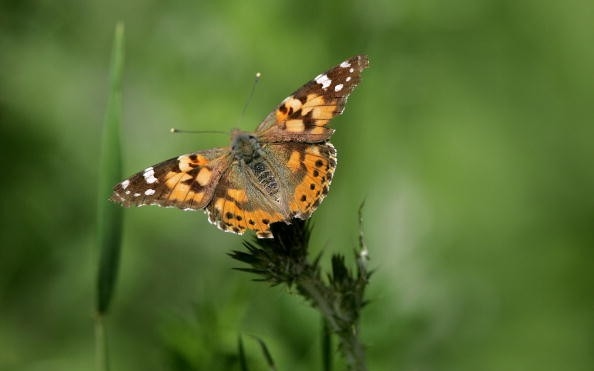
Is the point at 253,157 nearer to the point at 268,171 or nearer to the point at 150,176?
the point at 268,171

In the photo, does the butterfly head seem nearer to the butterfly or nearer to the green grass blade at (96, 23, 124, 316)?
the butterfly

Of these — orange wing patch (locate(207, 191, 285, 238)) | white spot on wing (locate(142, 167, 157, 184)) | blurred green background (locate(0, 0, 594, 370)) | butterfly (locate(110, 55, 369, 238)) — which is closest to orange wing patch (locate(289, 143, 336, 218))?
butterfly (locate(110, 55, 369, 238))

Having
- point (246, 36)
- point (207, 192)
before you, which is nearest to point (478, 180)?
point (246, 36)

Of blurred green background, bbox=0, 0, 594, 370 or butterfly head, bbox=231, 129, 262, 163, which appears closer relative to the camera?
butterfly head, bbox=231, 129, 262, 163

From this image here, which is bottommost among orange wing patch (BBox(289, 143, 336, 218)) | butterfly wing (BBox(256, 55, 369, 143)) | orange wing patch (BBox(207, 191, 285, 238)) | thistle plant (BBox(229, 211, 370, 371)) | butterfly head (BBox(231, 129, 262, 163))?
thistle plant (BBox(229, 211, 370, 371))

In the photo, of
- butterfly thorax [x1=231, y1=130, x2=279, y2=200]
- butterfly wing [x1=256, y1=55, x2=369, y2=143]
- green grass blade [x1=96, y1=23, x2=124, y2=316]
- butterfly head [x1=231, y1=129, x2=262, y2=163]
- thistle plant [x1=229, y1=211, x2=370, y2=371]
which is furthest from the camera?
butterfly head [x1=231, y1=129, x2=262, y2=163]

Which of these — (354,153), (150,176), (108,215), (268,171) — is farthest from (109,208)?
(354,153)

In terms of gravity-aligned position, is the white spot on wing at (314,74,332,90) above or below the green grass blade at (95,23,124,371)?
above

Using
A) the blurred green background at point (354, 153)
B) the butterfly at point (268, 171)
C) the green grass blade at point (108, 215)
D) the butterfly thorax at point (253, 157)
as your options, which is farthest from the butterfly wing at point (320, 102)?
the blurred green background at point (354, 153)

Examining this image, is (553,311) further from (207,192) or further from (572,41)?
(207,192)
